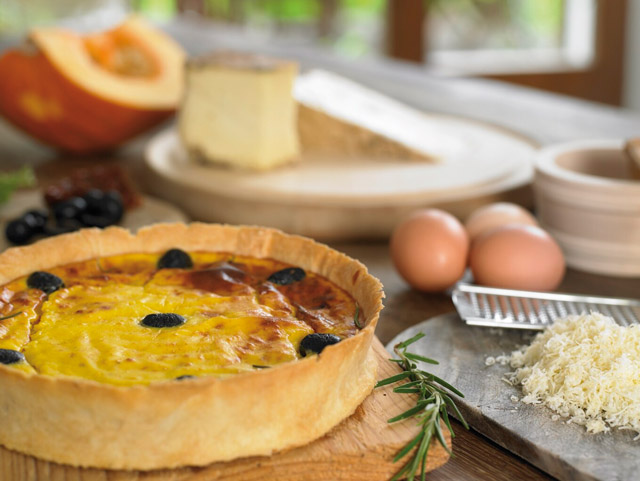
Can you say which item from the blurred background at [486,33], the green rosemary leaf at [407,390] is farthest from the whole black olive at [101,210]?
→ the blurred background at [486,33]

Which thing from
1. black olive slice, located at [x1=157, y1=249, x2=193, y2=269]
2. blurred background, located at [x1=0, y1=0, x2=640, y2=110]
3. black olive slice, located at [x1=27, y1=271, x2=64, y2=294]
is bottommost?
blurred background, located at [x1=0, y1=0, x2=640, y2=110]

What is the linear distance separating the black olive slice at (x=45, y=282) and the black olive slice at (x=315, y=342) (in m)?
0.58

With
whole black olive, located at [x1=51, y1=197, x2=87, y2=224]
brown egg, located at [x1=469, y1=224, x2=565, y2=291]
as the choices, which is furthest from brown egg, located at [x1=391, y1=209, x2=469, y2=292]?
whole black olive, located at [x1=51, y1=197, x2=87, y2=224]

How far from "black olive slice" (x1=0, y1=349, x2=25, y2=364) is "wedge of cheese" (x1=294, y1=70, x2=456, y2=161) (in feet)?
5.98

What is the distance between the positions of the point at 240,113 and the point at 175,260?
45.8 inches

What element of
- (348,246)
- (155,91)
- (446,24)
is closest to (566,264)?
(348,246)

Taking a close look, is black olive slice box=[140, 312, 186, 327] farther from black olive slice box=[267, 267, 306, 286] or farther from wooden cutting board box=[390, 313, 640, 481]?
wooden cutting board box=[390, 313, 640, 481]

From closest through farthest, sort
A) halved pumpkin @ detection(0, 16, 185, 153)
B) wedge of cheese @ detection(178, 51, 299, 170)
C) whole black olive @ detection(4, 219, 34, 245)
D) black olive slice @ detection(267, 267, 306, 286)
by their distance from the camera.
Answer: black olive slice @ detection(267, 267, 306, 286) → whole black olive @ detection(4, 219, 34, 245) → wedge of cheese @ detection(178, 51, 299, 170) → halved pumpkin @ detection(0, 16, 185, 153)

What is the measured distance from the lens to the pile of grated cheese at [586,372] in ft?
4.72

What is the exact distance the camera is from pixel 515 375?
63.4 inches

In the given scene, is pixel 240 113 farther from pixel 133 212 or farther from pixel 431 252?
pixel 431 252

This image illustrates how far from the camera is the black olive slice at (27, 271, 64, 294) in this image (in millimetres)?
1675

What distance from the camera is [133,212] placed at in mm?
2594

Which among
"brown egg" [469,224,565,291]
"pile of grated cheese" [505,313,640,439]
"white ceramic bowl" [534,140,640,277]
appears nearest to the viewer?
"pile of grated cheese" [505,313,640,439]
